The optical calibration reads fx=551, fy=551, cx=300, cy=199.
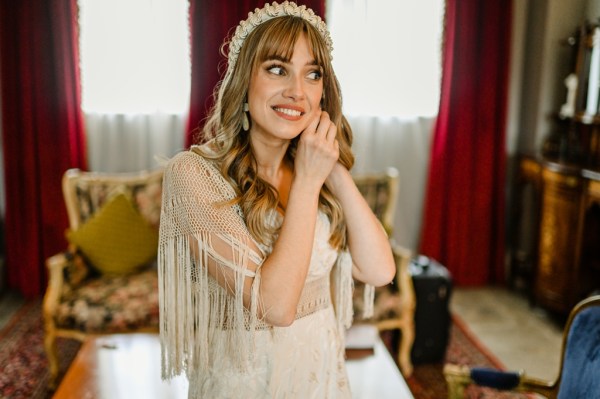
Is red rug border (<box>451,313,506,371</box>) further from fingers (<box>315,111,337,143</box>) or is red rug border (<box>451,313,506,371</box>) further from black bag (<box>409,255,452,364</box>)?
fingers (<box>315,111,337,143</box>)

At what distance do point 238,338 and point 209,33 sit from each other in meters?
2.83

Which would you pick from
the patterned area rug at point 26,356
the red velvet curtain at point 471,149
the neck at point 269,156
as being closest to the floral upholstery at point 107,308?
the patterned area rug at point 26,356

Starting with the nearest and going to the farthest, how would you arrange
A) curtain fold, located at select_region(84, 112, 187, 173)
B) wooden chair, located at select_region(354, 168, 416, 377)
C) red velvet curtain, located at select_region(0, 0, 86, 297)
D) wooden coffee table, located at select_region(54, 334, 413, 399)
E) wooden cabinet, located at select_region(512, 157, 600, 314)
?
1. wooden coffee table, located at select_region(54, 334, 413, 399)
2. wooden chair, located at select_region(354, 168, 416, 377)
3. wooden cabinet, located at select_region(512, 157, 600, 314)
4. red velvet curtain, located at select_region(0, 0, 86, 297)
5. curtain fold, located at select_region(84, 112, 187, 173)

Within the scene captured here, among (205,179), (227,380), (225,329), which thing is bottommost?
(227,380)

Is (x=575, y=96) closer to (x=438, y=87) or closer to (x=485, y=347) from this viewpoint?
(x=438, y=87)

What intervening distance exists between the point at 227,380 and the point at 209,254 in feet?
1.01

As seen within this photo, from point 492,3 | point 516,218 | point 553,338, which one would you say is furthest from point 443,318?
point 492,3

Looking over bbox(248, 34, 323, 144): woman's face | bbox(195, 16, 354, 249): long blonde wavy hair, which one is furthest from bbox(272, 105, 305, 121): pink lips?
bbox(195, 16, 354, 249): long blonde wavy hair

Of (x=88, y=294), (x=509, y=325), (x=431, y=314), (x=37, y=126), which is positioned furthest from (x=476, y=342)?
(x=37, y=126)

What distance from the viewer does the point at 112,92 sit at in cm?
370

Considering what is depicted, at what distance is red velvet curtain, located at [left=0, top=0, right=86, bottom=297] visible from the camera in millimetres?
3467

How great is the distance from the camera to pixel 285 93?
117 centimetres

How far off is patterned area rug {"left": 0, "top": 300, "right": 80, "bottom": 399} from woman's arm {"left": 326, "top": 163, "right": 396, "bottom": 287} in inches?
78.3

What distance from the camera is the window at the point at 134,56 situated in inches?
142
